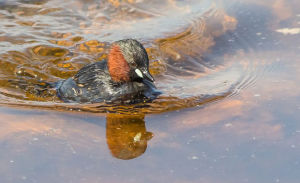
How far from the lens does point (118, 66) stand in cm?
755

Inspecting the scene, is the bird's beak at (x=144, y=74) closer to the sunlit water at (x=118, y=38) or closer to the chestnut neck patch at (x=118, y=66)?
the chestnut neck patch at (x=118, y=66)

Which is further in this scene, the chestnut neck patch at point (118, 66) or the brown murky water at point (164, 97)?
the chestnut neck patch at point (118, 66)

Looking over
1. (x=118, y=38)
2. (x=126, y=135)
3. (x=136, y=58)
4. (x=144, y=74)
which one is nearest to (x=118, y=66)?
(x=136, y=58)

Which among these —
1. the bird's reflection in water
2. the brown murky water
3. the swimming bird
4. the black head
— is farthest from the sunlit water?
the black head

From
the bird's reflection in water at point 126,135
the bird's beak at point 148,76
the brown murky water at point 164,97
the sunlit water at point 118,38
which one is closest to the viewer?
the brown murky water at point 164,97

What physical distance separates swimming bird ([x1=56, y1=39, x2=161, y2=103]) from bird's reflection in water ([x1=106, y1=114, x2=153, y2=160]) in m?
0.61

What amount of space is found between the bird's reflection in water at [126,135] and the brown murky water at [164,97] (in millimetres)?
14

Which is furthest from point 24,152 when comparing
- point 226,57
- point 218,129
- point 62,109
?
point 226,57

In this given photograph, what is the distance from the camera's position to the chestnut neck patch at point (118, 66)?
7.52 m

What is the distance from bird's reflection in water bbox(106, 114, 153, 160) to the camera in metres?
5.91

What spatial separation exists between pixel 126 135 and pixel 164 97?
1422 mm

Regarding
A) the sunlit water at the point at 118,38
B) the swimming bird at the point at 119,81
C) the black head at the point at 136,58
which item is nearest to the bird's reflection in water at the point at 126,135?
the sunlit water at the point at 118,38

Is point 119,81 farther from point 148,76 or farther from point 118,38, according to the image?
point 118,38

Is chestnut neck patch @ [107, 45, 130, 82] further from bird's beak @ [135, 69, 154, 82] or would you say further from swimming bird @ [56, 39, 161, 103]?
bird's beak @ [135, 69, 154, 82]
